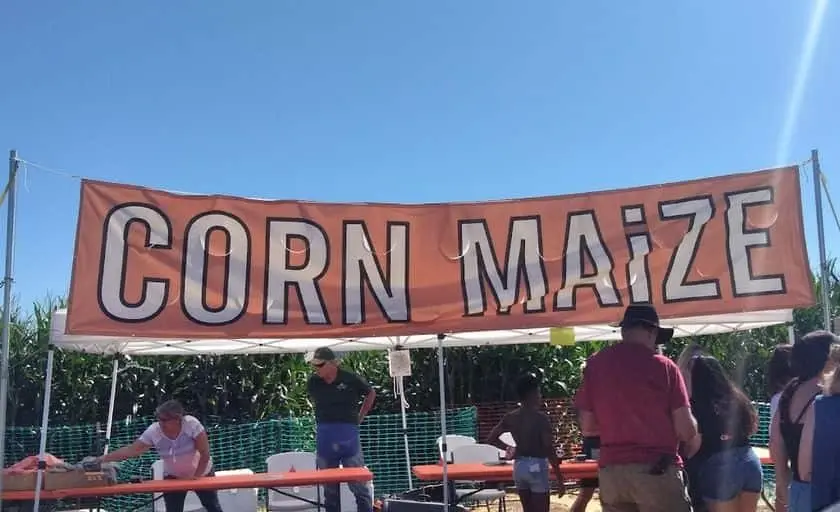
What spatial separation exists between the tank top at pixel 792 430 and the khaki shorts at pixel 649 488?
1.91ft

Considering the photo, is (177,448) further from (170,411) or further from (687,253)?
(687,253)

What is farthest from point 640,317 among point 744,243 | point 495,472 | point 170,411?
point 170,411

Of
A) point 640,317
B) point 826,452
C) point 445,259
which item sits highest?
point 445,259

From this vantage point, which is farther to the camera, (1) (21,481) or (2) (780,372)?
(1) (21,481)

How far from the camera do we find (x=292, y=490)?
336 inches

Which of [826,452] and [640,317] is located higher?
[640,317]

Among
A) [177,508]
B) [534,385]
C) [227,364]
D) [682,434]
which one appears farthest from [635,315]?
[227,364]

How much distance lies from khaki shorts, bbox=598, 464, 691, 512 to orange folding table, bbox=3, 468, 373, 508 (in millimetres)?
2964

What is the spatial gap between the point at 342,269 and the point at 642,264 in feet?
7.80

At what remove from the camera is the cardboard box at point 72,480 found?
6.28 meters

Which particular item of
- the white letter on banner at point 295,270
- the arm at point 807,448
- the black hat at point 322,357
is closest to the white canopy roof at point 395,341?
the black hat at point 322,357

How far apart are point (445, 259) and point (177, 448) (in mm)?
3008

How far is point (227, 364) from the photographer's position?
1385cm

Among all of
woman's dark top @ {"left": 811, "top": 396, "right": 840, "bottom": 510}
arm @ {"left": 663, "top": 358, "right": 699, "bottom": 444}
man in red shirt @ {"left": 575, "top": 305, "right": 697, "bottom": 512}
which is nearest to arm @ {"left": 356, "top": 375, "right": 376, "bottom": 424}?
man in red shirt @ {"left": 575, "top": 305, "right": 697, "bottom": 512}
